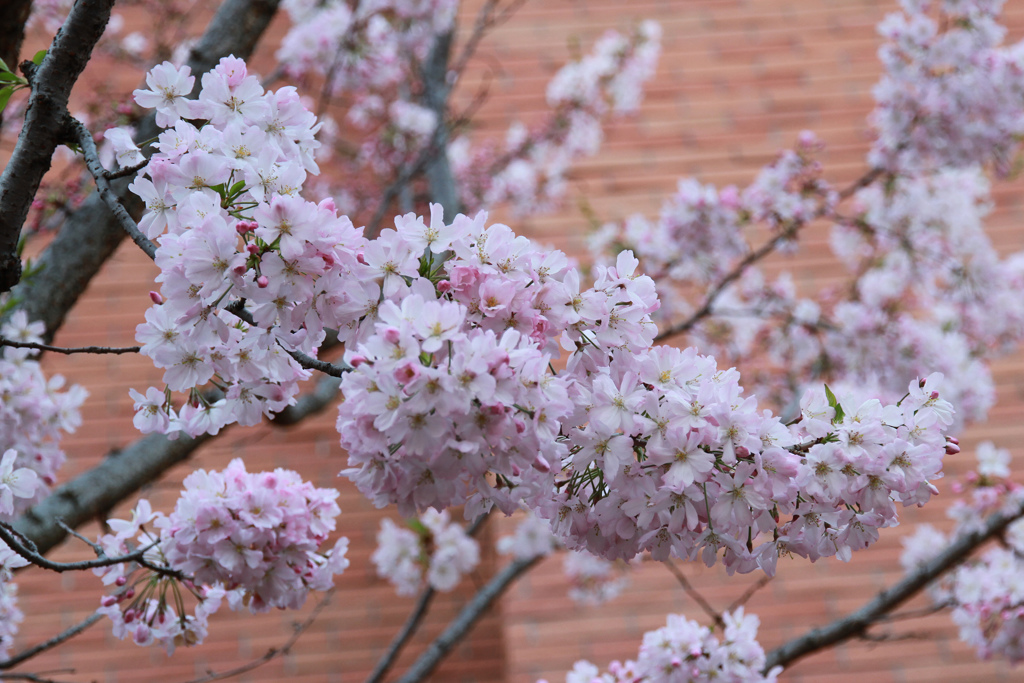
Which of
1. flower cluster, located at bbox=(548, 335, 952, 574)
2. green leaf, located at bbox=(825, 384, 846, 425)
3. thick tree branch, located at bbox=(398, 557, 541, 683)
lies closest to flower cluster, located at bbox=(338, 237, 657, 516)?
flower cluster, located at bbox=(548, 335, 952, 574)

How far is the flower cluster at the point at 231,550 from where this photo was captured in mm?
1094

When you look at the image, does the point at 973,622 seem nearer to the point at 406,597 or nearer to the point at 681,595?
the point at 681,595

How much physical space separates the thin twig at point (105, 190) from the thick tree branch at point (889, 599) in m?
1.61

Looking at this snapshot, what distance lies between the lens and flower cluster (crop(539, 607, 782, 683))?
4.81 feet

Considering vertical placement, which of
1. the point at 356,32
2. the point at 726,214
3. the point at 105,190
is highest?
the point at 356,32

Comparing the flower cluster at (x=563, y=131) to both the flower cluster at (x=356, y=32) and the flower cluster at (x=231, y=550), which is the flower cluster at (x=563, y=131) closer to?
the flower cluster at (x=356, y=32)

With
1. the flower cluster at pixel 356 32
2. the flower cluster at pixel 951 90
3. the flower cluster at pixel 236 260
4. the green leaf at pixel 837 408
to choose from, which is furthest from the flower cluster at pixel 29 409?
the flower cluster at pixel 951 90

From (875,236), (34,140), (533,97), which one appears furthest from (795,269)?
(34,140)

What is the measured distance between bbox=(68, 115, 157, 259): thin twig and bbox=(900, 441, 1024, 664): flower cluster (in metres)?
1.86

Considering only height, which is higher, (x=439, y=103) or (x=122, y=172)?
(x=439, y=103)

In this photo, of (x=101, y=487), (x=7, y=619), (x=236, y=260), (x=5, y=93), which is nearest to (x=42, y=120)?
(x=5, y=93)

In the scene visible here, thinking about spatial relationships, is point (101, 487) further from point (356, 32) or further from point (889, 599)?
point (356, 32)

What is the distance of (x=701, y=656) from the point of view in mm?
1482

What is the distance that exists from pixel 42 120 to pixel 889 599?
197 centimetres
